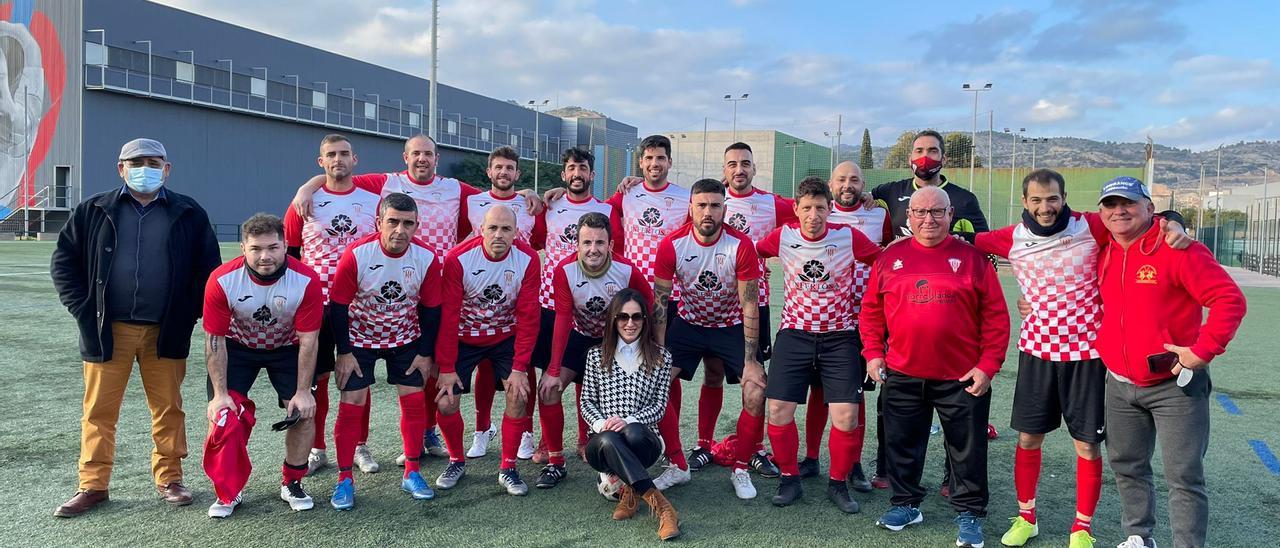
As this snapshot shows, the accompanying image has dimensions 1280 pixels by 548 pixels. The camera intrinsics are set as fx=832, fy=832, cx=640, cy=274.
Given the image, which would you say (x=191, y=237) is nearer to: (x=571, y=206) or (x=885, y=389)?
(x=571, y=206)

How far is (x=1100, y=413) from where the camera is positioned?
3932 millimetres

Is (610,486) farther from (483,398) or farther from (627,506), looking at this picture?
(483,398)

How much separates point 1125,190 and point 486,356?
3554 mm

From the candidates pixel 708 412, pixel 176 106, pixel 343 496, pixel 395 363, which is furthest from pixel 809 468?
pixel 176 106

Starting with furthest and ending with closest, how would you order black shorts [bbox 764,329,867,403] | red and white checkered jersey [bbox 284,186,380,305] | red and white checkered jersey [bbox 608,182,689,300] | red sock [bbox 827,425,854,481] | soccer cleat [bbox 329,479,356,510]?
1. red and white checkered jersey [bbox 608,182,689,300]
2. red and white checkered jersey [bbox 284,186,380,305]
3. black shorts [bbox 764,329,867,403]
4. red sock [bbox 827,425,854,481]
5. soccer cleat [bbox 329,479,356,510]

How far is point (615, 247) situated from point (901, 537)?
2.78m

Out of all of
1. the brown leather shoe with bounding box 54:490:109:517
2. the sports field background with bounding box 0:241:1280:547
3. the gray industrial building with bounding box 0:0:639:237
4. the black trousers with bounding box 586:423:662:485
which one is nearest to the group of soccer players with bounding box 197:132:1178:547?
the sports field background with bounding box 0:241:1280:547

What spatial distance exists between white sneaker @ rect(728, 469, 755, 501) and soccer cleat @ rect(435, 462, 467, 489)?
1.61 m

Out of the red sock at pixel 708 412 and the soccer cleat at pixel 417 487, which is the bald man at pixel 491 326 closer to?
the soccer cleat at pixel 417 487

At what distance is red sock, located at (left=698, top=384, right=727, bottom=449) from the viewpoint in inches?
215

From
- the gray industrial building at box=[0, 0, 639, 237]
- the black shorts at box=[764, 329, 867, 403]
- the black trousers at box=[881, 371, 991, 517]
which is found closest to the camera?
the black trousers at box=[881, 371, 991, 517]

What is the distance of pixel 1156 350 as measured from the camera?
3.62 meters

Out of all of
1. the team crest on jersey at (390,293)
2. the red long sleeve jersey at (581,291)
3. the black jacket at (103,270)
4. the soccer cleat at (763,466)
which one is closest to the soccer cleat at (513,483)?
the red long sleeve jersey at (581,291)

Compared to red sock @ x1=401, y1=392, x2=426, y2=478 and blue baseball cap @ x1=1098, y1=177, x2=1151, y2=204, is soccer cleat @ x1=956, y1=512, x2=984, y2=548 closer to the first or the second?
blue baseball cap @ x1=1098, y1=177, x2=1151, y2=204
